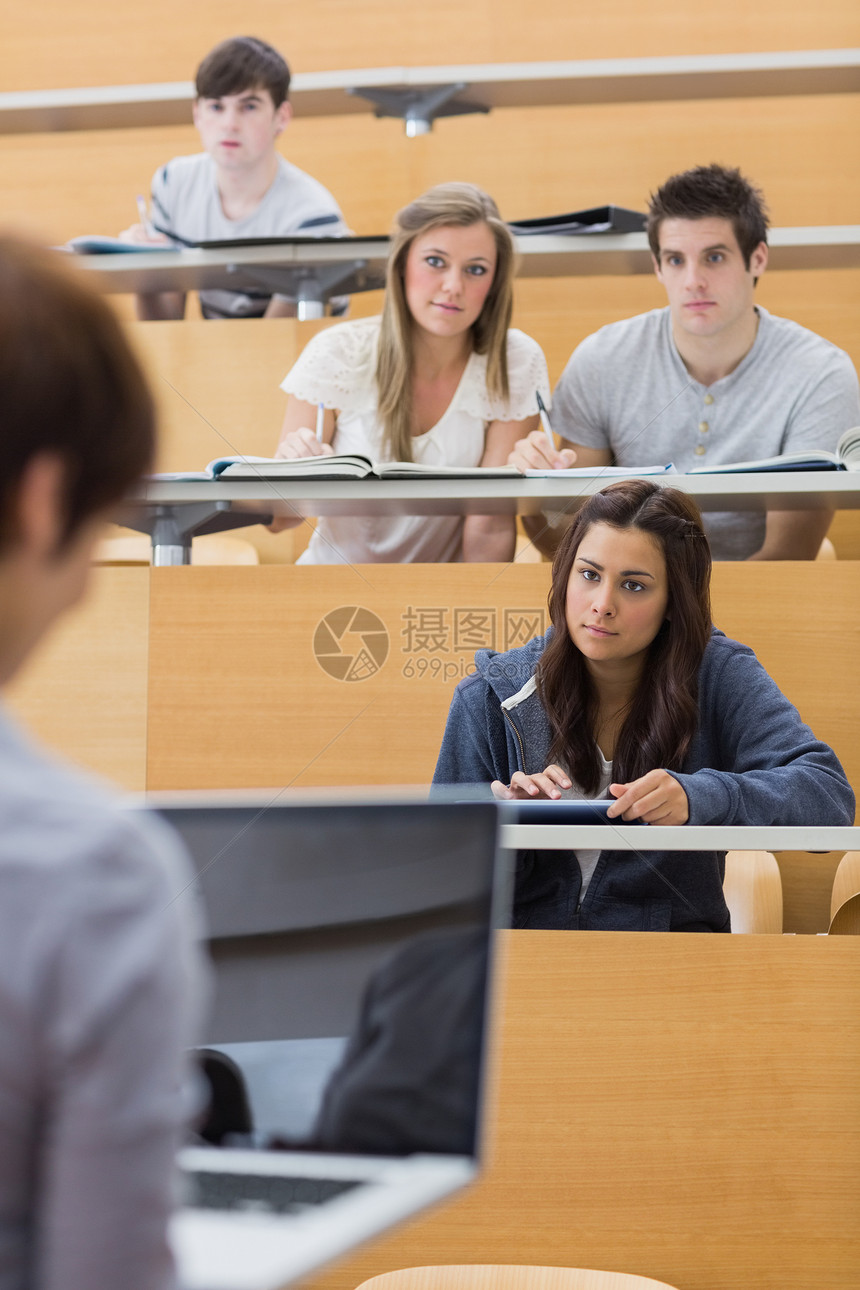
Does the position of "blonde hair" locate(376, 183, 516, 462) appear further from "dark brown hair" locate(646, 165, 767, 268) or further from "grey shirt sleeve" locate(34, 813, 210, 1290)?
"grey shirt sleeve" locate(34, 813, 210, 1290)

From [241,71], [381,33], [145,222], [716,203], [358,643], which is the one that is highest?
[381,33]

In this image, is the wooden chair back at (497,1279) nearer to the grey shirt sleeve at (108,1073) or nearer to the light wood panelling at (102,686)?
the light wood panelling at (102,686)

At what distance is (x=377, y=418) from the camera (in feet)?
3.75

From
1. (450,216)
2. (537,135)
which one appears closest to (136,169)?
(537,135)

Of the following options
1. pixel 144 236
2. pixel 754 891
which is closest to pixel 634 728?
pixel 754 891

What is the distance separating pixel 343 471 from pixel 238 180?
833mm

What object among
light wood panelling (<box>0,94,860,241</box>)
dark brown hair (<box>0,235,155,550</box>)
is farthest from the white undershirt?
light wood panelling (<box>0,94,860,241</box>)

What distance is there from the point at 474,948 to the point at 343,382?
0.88 metres

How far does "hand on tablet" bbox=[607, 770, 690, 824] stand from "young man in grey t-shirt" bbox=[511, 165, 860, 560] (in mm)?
193

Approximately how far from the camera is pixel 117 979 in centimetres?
25

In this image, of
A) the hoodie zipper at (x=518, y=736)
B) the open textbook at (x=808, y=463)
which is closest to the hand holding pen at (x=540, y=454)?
the open textbook at (x=808, y=463)

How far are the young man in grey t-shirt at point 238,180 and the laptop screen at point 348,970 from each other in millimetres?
1245

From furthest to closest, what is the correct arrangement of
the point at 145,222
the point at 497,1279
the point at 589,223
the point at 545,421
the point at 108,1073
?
the point at 145,222, the point at 589,223, the point at 545,421, the point at 497,1279, the point at 108,1073

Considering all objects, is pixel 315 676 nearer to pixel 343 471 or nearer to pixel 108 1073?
pixel 343 471
